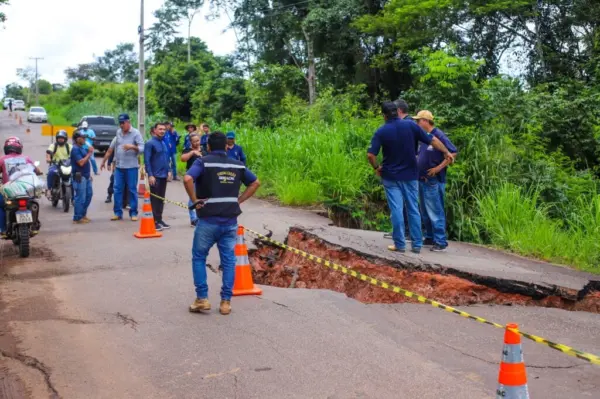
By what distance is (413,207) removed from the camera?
345 inches

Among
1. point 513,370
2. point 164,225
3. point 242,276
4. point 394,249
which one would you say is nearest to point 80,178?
point 164,225

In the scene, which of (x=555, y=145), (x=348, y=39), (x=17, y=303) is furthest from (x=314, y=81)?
(x=17, y=303)

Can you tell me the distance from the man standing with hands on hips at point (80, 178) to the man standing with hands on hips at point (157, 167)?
62.7 inches

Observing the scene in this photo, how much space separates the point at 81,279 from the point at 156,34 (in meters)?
58.6

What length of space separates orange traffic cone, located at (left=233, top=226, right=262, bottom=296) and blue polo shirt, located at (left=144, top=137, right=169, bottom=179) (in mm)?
4572

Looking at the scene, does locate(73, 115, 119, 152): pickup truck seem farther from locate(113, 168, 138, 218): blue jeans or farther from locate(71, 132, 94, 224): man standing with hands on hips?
locate(113, 168, 138, 218): blue jeans

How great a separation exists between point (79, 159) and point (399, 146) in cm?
689

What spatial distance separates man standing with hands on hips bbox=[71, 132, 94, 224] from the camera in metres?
12.5

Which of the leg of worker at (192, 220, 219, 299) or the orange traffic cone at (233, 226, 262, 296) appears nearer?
the leg of worker at (192, 220, 219, 299)

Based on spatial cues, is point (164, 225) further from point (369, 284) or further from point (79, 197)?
point (369, 284)

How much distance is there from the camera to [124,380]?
186 inches

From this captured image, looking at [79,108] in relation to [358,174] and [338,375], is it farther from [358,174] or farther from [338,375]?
[338,375]

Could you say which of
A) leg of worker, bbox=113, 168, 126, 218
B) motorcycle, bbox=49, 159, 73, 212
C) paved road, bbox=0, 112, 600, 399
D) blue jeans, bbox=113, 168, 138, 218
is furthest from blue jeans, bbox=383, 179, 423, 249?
motorcycle, bbox=49, 159, 73, 212

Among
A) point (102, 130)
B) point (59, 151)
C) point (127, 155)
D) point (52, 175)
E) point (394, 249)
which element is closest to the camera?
point (394, 249)
